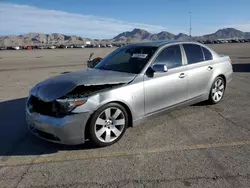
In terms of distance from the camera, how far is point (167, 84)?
15.5ft

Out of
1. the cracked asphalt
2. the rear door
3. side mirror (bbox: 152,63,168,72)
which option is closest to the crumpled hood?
side mirror (bbox: 152,63,168,72)

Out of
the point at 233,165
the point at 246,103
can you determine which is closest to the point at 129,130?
the point at 233,165

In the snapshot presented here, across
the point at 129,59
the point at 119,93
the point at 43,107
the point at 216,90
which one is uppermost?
the point at 129,59

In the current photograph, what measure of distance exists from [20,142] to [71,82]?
138 centimetres

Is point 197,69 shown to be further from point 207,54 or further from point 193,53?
point 207,54

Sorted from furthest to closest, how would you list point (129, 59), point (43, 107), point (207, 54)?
1. point (207, 54)
2. point (129, 59)
3. point (43, 107)

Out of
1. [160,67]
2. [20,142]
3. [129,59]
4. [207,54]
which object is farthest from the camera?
[207,54]

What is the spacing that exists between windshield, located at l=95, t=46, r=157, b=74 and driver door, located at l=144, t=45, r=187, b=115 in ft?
0.69

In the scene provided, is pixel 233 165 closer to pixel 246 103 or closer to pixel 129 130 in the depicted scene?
pixel 129 130

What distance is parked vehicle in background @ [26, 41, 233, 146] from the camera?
3709mm

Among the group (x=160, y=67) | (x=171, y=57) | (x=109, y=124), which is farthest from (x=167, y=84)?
(x=109, y=124)

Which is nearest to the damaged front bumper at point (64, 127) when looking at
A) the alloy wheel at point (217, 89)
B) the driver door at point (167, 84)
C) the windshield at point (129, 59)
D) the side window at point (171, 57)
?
the driver door at point (167, 84)

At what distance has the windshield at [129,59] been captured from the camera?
15.4 ft

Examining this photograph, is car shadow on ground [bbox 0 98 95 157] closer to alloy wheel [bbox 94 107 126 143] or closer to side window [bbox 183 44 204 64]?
alloy wheel [bbox 94 107 126 143]
